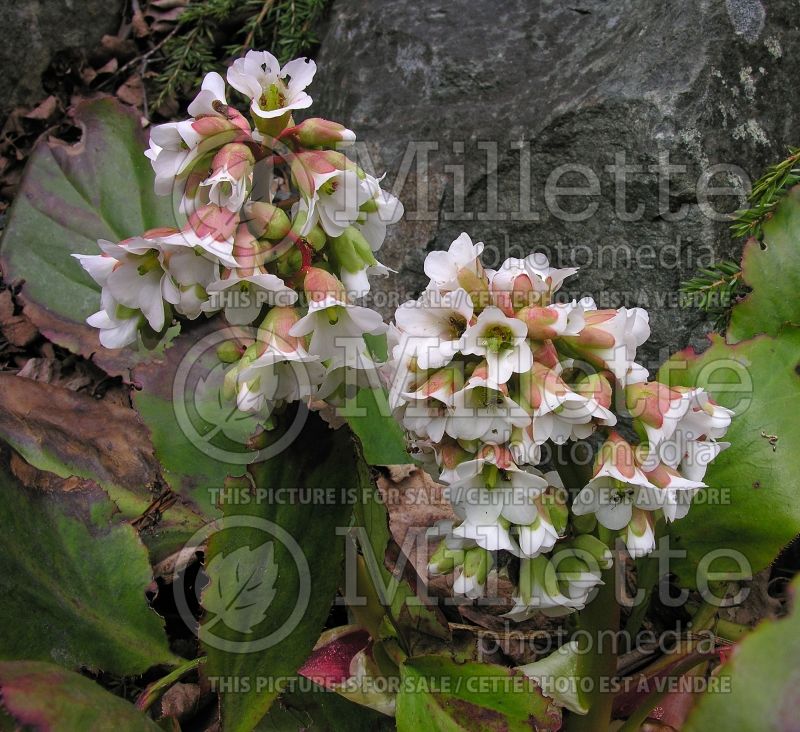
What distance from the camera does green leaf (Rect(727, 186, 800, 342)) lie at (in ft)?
4.42

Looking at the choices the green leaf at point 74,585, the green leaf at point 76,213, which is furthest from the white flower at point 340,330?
the green leaf at point 76,213

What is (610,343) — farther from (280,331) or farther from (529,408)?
(280,331)

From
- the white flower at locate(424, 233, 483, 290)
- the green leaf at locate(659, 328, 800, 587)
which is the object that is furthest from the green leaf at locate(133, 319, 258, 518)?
the green leaf at locate(659, 328, 800, 587)

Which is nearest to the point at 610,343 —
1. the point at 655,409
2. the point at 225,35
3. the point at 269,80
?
the point at 655,409

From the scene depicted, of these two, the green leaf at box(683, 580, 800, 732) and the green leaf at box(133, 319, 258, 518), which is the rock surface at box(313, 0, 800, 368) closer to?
the green leaf at box(133, 319, 258, 518)

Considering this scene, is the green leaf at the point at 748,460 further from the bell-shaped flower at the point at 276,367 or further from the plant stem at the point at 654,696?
the bell-shaped flower at the point at 276,367

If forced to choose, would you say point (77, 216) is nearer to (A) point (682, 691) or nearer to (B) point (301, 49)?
(B) point (301, 49)

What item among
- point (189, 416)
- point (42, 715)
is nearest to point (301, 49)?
point (189, 416)

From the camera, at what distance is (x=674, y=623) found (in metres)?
1.50

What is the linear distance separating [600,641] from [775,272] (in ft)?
2.22

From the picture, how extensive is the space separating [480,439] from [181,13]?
74.9 inches

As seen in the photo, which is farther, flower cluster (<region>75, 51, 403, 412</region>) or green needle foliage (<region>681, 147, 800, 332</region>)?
green needle foliage (<region>681, 147, 800, 332</region>)

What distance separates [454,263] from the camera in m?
0.97

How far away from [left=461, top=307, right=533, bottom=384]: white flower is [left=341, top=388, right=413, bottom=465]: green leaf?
0.46 m
